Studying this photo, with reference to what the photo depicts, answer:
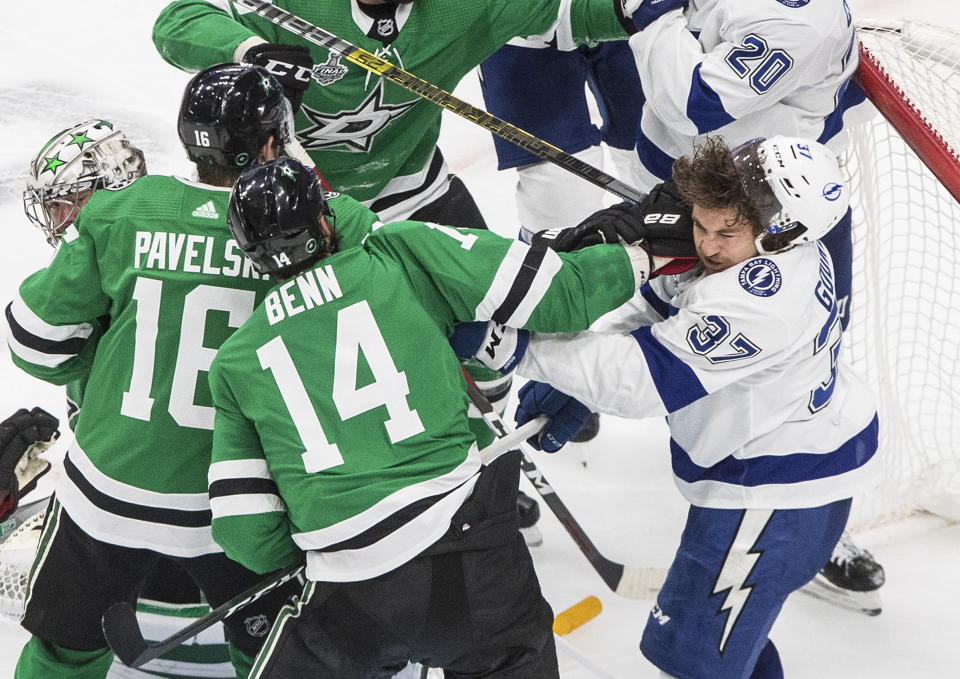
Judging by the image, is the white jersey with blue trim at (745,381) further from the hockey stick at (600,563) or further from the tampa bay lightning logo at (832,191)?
the hockey stick at (600,563)

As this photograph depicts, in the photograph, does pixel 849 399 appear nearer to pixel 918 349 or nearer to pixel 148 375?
pixel 918 349

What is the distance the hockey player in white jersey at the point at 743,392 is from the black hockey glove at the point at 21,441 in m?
0.98

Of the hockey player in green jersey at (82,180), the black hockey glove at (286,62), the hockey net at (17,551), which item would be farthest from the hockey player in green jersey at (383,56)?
the hockey net at (17,551)

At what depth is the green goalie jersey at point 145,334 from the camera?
6.36 feet

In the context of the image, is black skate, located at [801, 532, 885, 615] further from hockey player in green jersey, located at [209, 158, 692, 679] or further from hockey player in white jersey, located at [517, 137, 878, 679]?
hockey player in green jersey, located at [209, 158, 692, 679]

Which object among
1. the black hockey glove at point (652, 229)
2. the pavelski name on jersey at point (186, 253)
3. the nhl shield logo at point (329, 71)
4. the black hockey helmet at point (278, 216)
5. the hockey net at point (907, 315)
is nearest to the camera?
the black hockey helmet at point (278, 216)

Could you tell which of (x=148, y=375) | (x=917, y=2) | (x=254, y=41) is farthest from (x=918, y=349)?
(x=917, y=2)

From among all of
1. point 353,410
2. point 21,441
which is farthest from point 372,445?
point 21,441

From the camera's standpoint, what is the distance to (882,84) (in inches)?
95.7

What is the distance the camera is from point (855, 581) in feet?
9.28

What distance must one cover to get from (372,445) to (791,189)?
78cm

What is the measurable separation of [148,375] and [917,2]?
4.11m

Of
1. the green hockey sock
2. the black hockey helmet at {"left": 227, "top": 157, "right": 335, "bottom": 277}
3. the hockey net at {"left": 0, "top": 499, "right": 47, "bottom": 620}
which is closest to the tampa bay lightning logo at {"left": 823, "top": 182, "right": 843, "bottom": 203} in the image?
the black hockey helmet at {"left": 227, "top": 157, "right": 335, "bottom": 277}

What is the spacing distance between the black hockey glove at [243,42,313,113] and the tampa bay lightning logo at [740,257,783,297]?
941mm
